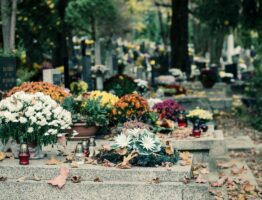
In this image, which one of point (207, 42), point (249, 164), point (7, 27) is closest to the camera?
point (249, 164)

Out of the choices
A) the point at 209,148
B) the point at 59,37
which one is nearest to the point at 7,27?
the point at 209,148

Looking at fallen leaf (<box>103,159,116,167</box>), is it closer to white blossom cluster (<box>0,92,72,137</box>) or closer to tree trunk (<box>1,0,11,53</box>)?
white blossom cluster (<box>0,92,72,137</box>)

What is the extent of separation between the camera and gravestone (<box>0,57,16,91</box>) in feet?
44.9

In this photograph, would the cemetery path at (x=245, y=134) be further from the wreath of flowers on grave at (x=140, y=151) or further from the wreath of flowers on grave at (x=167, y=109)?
the wreath of flowers on grave at (x=140, y=151)

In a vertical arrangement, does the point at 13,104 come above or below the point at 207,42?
below

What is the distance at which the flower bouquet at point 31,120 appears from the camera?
9.18 metres

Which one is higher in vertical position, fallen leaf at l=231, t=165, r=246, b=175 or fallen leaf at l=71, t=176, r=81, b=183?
fallen leaf at l=71, t=176, r=81, b=183

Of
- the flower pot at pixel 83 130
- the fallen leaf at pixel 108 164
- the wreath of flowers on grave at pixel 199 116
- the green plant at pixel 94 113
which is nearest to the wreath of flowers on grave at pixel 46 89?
the green plant at pixel 94 113

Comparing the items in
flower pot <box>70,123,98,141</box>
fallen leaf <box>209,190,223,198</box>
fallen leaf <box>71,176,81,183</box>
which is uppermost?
flower pot <box>70,123,98,141</box>

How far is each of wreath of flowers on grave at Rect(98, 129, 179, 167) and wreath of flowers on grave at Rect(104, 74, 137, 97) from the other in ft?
23.4

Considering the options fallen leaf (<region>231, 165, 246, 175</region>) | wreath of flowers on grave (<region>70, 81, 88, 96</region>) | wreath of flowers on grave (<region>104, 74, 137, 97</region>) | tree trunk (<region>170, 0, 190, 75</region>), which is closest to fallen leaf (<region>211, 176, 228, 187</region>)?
fallen leaf (<region>231, 165, 246, 175</region>)

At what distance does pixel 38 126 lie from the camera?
30.3 ft

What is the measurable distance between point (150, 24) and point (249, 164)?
191 feet

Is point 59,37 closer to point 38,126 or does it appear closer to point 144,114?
point 144,114
